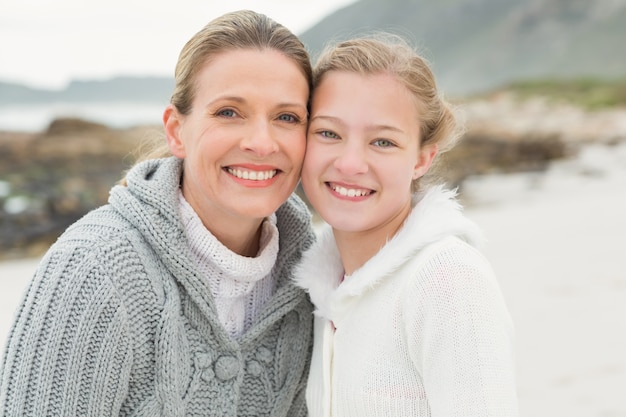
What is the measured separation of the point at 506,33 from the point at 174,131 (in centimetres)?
7394

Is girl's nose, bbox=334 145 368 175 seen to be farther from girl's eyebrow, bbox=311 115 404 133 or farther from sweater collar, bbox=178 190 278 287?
sweater collar, bbox=178 190 278 287

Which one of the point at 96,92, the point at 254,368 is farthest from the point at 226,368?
the point at 96,92

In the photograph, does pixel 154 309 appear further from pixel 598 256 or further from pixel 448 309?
pixel 598 256

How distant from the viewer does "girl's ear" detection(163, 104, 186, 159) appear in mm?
2322

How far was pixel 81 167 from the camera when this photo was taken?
14758mm

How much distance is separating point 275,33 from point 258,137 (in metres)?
0.34

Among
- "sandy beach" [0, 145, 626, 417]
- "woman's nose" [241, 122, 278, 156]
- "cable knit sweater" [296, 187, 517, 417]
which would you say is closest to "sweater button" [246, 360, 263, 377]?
"cable knit sweater" [296, 187, 517, 417]

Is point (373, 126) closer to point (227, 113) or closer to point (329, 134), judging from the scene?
point (329, 134)

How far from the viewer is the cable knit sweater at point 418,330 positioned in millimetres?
1745

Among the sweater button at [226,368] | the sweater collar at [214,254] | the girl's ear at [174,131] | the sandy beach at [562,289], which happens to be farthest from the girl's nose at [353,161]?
the sandy beach at [562,289]

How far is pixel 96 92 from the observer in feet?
134

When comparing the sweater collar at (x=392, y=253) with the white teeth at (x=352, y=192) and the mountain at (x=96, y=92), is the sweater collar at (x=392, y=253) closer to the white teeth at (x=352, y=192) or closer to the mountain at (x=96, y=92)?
the white teeth at (x=352, y=192)

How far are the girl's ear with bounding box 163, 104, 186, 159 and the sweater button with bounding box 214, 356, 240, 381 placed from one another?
65cm

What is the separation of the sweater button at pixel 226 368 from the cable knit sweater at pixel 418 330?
0.85 ft
